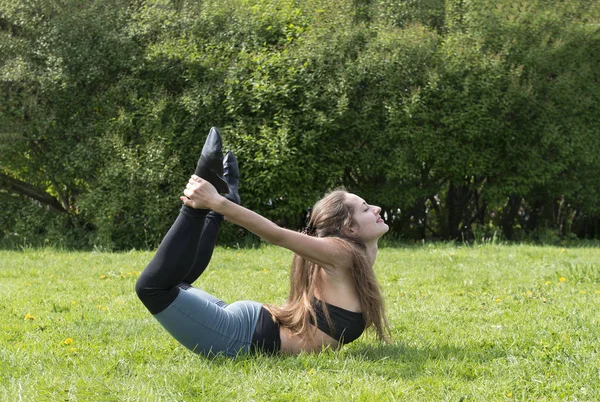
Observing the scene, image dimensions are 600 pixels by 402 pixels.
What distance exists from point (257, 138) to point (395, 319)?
6.33m

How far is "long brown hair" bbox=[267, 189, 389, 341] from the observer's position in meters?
3.76

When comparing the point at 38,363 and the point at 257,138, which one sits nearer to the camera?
the point at 38,363

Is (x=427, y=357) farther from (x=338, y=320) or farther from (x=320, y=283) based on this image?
(x=320, y=283)

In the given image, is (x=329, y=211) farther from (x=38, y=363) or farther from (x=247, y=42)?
(x=247, y=42)

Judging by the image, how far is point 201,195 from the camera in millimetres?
3346

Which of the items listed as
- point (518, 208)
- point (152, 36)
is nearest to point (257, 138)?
point (152, 36)

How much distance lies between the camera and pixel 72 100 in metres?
11.6

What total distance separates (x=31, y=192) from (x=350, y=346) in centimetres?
964

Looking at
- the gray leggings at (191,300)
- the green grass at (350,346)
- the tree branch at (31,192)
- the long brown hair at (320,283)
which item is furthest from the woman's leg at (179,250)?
the tree branch at (31,192)

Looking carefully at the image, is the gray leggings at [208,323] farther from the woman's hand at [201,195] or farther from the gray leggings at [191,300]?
the woman's hand at [201,195]

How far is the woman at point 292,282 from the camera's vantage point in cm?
342

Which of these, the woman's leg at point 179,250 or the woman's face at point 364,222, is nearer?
the woman's leg at point 179,250

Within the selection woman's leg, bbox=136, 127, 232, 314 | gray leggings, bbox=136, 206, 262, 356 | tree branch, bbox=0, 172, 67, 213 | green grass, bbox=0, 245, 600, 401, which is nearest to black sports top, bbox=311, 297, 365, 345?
green grass, bbox=0, 245, 600, 401

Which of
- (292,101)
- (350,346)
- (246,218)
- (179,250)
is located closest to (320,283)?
(350,346)
